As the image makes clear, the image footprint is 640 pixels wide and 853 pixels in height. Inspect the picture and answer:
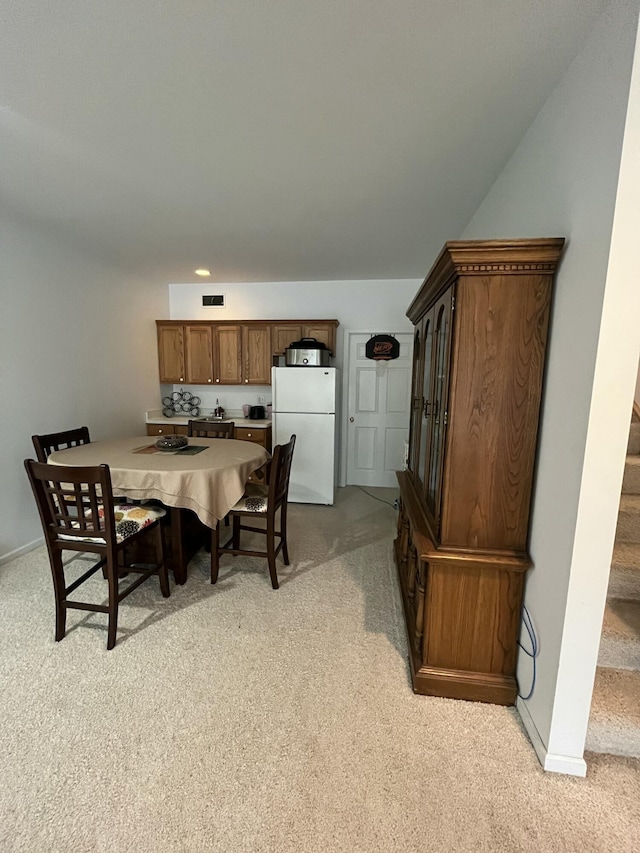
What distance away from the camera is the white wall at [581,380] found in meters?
1.07

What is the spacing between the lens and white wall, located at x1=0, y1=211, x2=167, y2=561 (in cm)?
272

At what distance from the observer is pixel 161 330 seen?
14.8 ft

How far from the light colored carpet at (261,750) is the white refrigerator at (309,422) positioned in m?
1.84

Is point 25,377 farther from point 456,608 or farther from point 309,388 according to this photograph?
point 456,608

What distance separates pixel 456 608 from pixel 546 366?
1.08 meters

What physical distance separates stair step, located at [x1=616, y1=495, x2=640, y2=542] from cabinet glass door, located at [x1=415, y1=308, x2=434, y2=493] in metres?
0.95

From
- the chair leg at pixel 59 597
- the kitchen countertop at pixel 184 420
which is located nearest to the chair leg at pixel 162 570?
the chair leg at pixel 59 597

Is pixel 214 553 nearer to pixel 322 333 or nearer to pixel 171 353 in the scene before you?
pixel 322 333

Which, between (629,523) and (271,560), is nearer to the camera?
(629,523)

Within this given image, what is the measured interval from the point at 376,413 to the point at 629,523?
287cm

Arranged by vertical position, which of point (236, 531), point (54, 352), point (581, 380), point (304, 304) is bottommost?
point (236, 531)

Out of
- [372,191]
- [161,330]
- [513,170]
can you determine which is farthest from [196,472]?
[161,330]

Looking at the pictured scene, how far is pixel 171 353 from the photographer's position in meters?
4.54

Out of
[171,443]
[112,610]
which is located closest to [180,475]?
[171,443]
